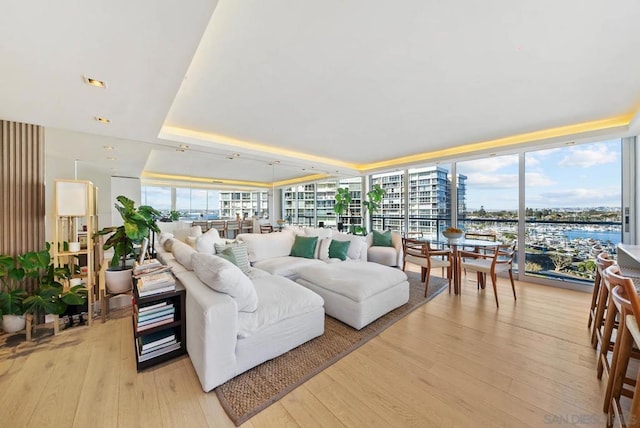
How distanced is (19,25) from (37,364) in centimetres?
250

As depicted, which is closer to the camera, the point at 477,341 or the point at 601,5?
the point at 601,5

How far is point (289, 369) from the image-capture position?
1.96 meters

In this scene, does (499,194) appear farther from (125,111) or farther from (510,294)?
(125,111)

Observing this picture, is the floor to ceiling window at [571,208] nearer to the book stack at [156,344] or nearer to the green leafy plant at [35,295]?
the book stack at [156,344]

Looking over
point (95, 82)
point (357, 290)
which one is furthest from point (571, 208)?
point (95, 82)

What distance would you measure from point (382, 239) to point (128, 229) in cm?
449

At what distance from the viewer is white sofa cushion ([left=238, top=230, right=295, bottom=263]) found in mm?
3977

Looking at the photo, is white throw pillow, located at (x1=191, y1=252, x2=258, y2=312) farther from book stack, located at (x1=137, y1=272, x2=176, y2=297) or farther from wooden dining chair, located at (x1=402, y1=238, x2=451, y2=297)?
wooden dining chair, located at (x1=402, y1=238, x2=451, y2=297)

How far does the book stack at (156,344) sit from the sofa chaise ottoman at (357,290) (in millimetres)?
1547

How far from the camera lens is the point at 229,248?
3.14 metres

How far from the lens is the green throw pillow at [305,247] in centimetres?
414

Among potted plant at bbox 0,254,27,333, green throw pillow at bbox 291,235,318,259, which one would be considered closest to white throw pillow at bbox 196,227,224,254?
green throw pillow at bbox 291,235,318,259

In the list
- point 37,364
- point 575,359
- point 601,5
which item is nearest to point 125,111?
point 37,364

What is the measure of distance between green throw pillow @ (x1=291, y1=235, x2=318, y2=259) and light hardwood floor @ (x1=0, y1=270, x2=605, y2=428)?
189 centimetres
